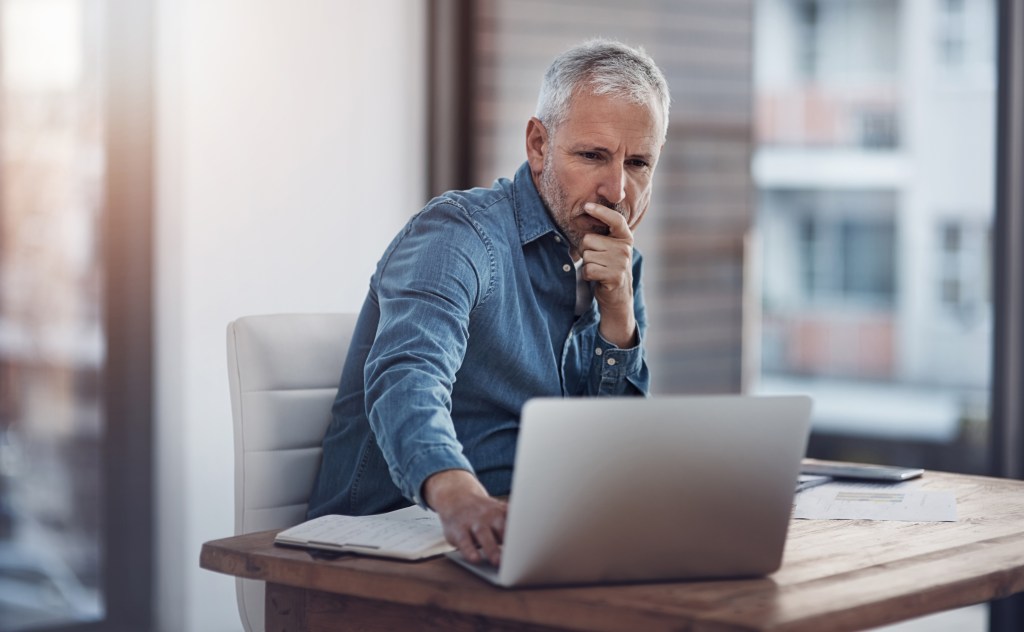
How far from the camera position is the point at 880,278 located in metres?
12.2

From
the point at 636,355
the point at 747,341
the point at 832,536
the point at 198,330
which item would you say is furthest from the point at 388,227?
the point at 832,536

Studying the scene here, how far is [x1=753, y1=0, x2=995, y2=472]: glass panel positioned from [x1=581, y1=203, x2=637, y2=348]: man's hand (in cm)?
920

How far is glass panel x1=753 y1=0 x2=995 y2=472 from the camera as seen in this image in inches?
443

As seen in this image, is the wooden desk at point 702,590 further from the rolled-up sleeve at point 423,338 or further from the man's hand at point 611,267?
the man's hand at point 611,267

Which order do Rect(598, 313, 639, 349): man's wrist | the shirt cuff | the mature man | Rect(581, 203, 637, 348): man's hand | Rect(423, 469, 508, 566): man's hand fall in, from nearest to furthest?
Rect(423, 469, 508, 566): man's hand, the shirt cuff, the mature man, Rect(581, 203, 637, 348): man's hand, Rect(598, 313, 639, 349): man's wrist

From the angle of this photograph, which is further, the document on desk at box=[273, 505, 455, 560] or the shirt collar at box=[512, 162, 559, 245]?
the shirt collar at box=[512, 162, 559, 245]

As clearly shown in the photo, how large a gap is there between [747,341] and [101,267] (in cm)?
191

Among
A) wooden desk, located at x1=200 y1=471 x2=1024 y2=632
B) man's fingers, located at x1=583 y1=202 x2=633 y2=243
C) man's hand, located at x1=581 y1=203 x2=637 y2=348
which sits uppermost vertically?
man's fingers, located at x1=583 y1=202 x2=633 y2=243

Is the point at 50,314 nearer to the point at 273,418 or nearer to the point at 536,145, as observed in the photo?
the point at 273,418

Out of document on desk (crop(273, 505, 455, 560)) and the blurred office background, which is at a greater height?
the blurred office background

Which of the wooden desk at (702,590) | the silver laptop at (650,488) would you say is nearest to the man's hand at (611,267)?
the wooden desk at (702,590)

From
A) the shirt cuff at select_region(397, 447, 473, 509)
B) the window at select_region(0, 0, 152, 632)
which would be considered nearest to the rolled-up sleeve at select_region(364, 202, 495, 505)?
the shirt cuff at select_region(397, 447, 473, 509)

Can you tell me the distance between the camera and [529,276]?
1838mm

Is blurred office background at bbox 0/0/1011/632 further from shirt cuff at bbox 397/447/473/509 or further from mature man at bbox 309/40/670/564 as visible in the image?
shirt cuff at bbox 397/447/473/509
